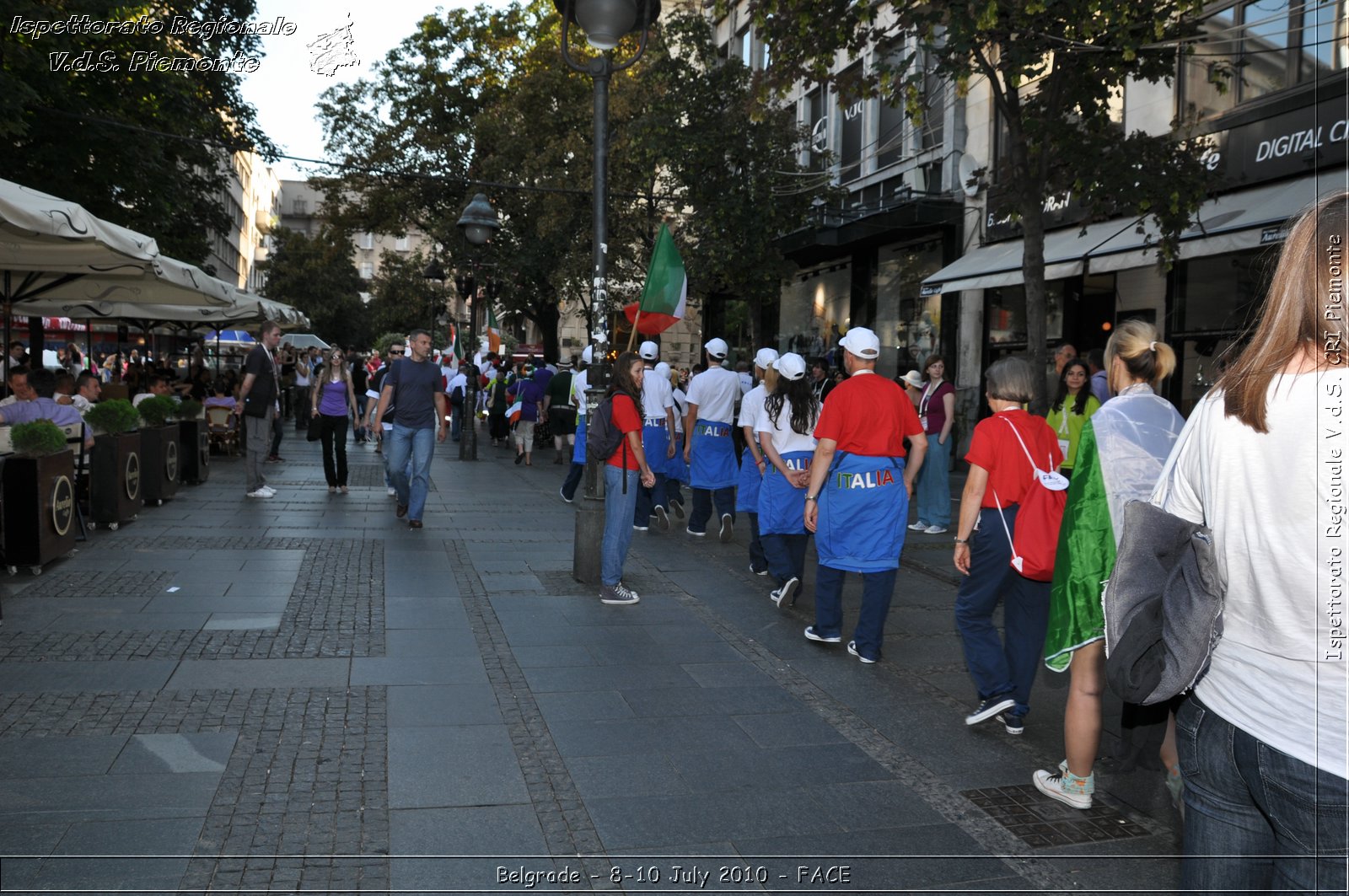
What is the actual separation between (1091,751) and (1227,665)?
7.51 ft

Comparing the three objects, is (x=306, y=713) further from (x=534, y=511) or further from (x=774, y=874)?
(x=534, y=511)

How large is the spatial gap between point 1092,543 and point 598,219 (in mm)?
5374

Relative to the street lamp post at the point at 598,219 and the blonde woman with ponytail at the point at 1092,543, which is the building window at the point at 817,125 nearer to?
→ the street lamp post at the point at 598,219

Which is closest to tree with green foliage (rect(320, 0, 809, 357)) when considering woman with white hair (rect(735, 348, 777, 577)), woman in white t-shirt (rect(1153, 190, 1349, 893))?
woman with white hair (rect(735, 348, 777, 577))

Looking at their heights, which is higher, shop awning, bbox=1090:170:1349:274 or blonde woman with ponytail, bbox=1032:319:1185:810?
shop awning, bbox=1090:170:1349:274

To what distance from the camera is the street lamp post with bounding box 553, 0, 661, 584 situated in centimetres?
812

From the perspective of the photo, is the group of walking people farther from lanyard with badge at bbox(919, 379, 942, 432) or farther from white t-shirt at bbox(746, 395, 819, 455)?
lanyard with badge at bbox(919, 379, 942, 432)

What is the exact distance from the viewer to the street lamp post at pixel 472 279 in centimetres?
1706

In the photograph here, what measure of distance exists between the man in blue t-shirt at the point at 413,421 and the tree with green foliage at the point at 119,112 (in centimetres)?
565

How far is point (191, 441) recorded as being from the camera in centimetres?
1393

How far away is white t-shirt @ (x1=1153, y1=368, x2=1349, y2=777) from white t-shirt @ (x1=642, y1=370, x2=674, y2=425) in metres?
9.32

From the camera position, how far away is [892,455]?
246 inches

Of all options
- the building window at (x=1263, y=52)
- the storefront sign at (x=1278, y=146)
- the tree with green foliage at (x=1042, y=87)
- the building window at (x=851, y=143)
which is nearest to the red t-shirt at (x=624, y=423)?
the tree with green foliage at (x=1042, y=87)

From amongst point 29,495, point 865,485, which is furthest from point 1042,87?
point 29,495
